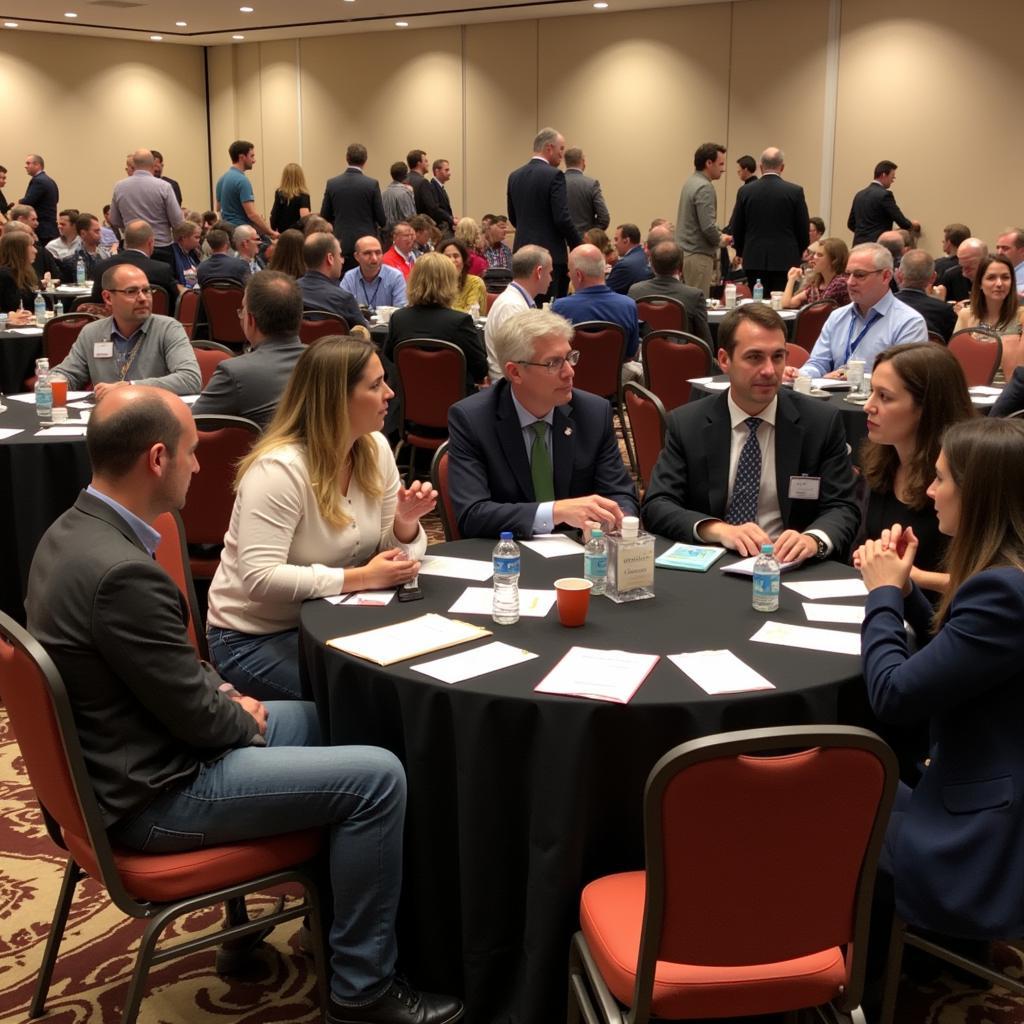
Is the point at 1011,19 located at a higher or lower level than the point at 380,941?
higher

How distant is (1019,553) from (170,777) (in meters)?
1.57

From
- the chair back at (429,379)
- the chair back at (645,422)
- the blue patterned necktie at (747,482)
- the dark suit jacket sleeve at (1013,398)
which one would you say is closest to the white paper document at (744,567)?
the blue patterned necktie at (747,482)

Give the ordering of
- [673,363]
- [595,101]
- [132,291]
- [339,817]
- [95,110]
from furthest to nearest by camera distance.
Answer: [95,110], [595,101], [673,363], [132,291], [339,817]

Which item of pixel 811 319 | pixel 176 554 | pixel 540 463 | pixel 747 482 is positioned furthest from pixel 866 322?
pixel 176 554

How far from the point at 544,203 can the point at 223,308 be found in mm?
3088

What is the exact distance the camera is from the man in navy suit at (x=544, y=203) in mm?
10102

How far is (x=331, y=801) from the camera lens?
A: 2.22 m

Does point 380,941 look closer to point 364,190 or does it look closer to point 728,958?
point 728,958

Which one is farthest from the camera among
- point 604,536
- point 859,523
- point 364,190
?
point 364,190

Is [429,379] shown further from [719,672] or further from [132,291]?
[719,672]

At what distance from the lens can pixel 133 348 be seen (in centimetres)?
527

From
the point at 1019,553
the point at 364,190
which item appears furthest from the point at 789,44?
the point at 1019,553

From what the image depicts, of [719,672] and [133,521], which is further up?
[133,521]

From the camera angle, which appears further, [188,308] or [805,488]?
[188,308]
